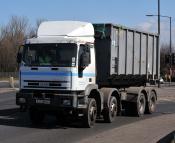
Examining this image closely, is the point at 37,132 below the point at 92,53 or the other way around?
below

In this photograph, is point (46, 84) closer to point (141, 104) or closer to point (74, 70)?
point (74, 70)

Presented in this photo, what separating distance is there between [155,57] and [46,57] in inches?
337

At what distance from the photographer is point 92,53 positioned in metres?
17.4

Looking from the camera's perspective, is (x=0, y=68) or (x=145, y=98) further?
(x=0, y=68)

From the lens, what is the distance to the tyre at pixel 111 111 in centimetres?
1830

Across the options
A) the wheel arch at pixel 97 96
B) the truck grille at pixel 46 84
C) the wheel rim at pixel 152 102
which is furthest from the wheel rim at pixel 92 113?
the wheel rim at pixel 152 102

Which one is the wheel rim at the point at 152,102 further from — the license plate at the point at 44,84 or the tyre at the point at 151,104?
the license plate at the point at 44,84

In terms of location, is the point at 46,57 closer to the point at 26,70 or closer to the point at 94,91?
the point at 26,70

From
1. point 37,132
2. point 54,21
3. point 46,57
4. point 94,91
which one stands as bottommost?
point 37,132

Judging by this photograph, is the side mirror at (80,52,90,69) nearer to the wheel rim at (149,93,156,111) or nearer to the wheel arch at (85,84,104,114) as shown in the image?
the wheel arch at (85,84,104,114)

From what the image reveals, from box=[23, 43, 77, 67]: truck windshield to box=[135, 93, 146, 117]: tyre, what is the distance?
582 cm

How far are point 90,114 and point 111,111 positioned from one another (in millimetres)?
1847

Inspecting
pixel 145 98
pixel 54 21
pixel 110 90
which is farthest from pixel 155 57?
pixel 54 21

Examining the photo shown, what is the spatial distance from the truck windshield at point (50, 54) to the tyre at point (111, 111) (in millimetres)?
2846
